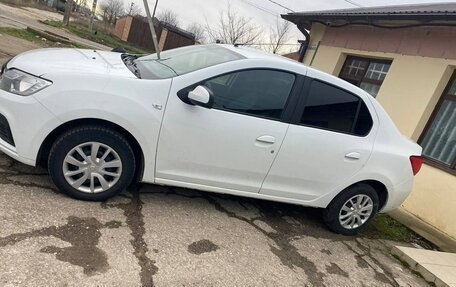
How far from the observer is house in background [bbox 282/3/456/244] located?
563 cm

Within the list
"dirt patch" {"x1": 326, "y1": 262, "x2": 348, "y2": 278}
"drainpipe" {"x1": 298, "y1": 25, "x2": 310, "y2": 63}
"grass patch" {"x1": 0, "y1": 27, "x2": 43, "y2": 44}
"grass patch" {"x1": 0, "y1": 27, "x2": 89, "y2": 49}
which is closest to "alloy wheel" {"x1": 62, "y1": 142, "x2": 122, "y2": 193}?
"dirt patch" {"x1": 326, "y1": 262, "x2": 348, "y2": 278}

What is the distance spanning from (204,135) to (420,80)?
4.88 m

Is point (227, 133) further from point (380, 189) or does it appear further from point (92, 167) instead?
point (380, 189)

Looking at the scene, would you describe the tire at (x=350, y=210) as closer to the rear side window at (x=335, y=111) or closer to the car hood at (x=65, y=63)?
the rear side window at (x=335, y=111)

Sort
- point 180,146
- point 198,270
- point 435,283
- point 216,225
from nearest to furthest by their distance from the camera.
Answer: point 198,270 < point 180,146 < point 216,225 < point 435,283

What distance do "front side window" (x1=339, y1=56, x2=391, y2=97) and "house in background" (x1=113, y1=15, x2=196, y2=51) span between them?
27.7 meters

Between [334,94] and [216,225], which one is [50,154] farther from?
[334,94]

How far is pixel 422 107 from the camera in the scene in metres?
6.17

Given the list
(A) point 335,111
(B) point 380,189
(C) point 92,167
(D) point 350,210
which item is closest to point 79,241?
(C) point 92,167

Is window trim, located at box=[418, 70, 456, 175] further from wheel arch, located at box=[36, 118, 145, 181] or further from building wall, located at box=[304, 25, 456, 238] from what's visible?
wheel arch, located at box=[36, 118, 145, 181]

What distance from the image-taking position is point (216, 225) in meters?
3.59

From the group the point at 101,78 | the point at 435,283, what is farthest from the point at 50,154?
the point at 435,283

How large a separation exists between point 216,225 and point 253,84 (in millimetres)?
1454

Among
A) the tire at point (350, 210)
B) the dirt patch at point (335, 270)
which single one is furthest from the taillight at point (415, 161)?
the dirt patch at point (335, 270)
